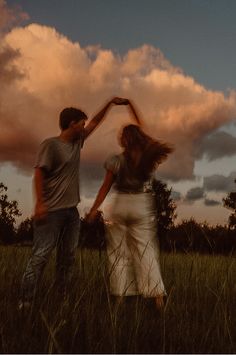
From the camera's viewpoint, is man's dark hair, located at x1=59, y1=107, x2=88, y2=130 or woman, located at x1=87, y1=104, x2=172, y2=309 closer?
woman, located at x1=87, y1=104, x2=172, y2=309

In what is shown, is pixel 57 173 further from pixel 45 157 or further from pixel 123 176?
pixel 123 176

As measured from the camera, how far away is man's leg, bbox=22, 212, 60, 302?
515 centimetres

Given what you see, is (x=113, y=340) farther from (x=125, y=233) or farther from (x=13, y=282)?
(x=13, y=282)

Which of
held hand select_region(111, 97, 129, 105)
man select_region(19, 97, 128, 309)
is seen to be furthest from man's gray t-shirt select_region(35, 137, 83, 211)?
held hand select_region(111, 97, 129, 105)

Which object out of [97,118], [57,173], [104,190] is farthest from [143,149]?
[57,173]

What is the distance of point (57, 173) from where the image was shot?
5254 millimetres

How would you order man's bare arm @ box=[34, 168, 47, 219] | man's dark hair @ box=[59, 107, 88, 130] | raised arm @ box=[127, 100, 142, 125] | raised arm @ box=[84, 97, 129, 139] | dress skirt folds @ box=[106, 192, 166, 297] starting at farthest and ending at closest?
raised arm @ box=[84, 97, 129, 139] → raised arm @ box=[127, 100, 142, 125] → man's dark hair @ box=[59, 107, 88, 130] → dress skirt folds @ box=[106, 192, 166, 297] → man's bare arm @ box=[34, 168, 47, 219]

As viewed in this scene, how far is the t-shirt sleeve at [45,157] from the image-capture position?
16.9 feet

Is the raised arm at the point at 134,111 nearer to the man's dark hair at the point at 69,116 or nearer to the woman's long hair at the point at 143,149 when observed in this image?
the woman's long hair at the point at 143,149

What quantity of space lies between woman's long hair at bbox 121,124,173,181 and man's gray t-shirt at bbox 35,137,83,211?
0.54 meters

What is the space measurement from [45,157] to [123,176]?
76 centimetres

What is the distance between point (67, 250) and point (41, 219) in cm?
47

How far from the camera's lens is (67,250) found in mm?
5418

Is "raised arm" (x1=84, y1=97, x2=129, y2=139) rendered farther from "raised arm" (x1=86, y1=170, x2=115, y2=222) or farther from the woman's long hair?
"raised arm" (x1=86, y1=170, x2=115, y2=222)
